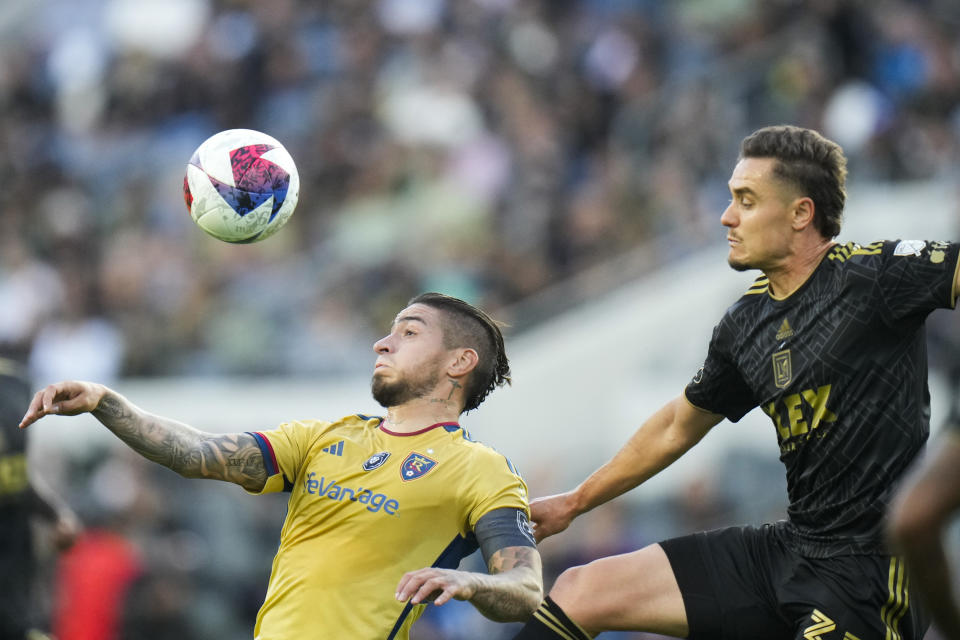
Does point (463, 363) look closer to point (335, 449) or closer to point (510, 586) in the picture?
point (335, 449)

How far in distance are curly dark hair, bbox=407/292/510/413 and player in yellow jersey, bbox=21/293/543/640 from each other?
1.1 inches

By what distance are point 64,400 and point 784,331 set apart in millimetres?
2699

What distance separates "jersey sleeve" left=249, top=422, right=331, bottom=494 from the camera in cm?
502

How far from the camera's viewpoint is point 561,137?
1338 cm

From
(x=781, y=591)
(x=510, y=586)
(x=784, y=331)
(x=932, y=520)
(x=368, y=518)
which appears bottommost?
(x=781, y=591)

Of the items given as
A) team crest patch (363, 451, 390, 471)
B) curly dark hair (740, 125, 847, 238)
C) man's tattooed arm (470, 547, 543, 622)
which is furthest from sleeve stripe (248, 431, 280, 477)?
curly dark hair (740, 125, 847, 238)

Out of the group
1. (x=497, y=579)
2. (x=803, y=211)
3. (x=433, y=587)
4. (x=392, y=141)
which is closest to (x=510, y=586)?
(x=497, y=579)

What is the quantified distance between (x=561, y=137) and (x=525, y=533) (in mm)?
9055

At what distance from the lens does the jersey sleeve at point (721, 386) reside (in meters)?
5.44

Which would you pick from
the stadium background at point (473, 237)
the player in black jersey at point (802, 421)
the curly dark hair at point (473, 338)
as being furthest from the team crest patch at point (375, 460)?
the stadium background at point (473, 237)

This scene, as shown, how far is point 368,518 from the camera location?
191 inches

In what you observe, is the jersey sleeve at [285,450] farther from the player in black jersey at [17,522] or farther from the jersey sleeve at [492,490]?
the player in black jersey at [17,522]

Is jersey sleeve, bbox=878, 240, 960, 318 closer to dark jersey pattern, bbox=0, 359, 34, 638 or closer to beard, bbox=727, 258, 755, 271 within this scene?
beard, bbox=727, 258, 755, 271

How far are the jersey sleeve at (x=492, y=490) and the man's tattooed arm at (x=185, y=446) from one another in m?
0.81
